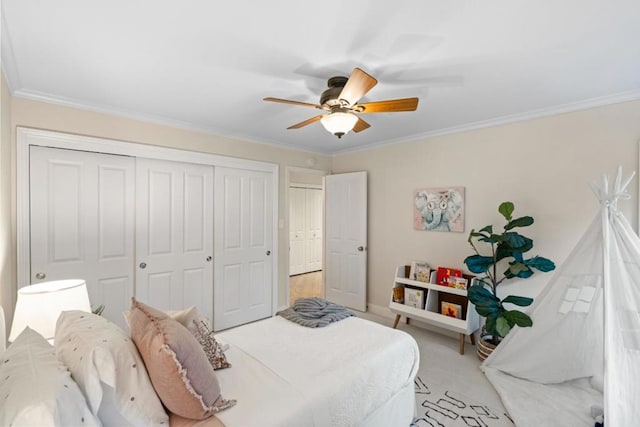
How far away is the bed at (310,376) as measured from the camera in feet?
4.17

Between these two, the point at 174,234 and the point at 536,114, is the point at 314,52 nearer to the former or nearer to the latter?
the point at 536,114

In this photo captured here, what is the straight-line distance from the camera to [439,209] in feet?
11.7

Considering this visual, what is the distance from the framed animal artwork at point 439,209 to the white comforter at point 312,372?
1817 mm

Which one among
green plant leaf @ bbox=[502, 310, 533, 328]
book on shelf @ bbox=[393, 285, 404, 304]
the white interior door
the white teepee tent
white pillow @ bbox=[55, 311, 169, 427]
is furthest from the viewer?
the white interior door

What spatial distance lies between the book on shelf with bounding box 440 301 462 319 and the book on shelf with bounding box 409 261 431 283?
34 centimetres

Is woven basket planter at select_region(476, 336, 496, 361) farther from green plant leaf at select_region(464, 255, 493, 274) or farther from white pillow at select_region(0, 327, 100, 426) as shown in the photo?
white pillow at select_region(0, 327, 100, 426)

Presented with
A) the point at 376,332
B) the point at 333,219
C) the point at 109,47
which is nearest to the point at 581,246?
the point at 376,332

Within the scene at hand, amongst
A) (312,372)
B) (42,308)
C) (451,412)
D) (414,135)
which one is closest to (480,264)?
(451,412)

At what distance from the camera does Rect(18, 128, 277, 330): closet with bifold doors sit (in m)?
2.55

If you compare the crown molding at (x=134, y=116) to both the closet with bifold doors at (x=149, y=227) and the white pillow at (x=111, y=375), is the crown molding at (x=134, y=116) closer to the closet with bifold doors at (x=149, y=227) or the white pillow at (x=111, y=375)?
the closet with bifold doors at (x=149, y=227)

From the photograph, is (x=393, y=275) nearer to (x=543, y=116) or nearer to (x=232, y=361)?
(x=543, y=116)

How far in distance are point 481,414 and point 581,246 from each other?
4.81 ft

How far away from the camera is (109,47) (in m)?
1.77

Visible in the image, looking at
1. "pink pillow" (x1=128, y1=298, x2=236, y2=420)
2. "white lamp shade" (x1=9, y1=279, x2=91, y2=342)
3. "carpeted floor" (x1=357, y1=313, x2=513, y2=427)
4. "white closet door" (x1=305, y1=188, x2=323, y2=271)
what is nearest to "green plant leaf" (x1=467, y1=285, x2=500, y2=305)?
"carpeted floor" (x1=357, y1=313, x2=513, y2=427)
